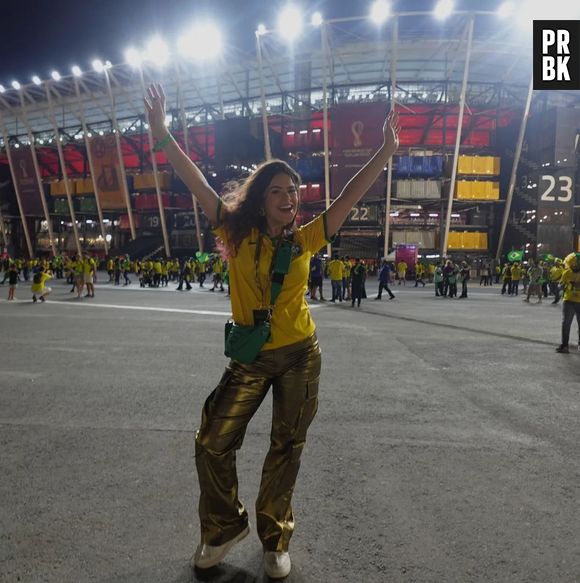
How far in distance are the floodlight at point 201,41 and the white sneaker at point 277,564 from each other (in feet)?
140

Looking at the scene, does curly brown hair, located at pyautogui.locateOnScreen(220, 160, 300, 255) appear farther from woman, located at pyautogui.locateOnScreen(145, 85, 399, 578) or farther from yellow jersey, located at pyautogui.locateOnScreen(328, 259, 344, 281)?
yellow jersey, located at pyautogui.locateOnScreen(328, 259, 344, 281)

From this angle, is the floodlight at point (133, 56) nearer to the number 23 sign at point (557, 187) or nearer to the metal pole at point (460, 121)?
the metal pole at point (460, 121)

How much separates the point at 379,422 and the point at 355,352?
3.34m

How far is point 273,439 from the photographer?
236 centimetres

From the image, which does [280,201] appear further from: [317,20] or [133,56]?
[133,56]

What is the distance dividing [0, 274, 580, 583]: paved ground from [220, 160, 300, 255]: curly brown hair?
5.11ft

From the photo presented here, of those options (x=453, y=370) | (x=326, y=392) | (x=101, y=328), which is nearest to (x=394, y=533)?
(x=326, y=392)

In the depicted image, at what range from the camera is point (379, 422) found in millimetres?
4418

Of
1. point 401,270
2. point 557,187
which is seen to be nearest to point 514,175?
point 557,187

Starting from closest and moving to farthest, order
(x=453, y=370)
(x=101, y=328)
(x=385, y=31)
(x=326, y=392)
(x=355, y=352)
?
1. (x=326, y=392)
2. (x=453, y=370)
3. (x=355, y=352)
4. (x=101, y=328)
5. (x=385, y=31)

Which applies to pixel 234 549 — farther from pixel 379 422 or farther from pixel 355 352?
pixel 355 352

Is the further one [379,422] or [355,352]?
[355,352]

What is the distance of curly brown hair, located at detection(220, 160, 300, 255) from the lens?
2.28 m

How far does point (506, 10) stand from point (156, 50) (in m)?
27.0
